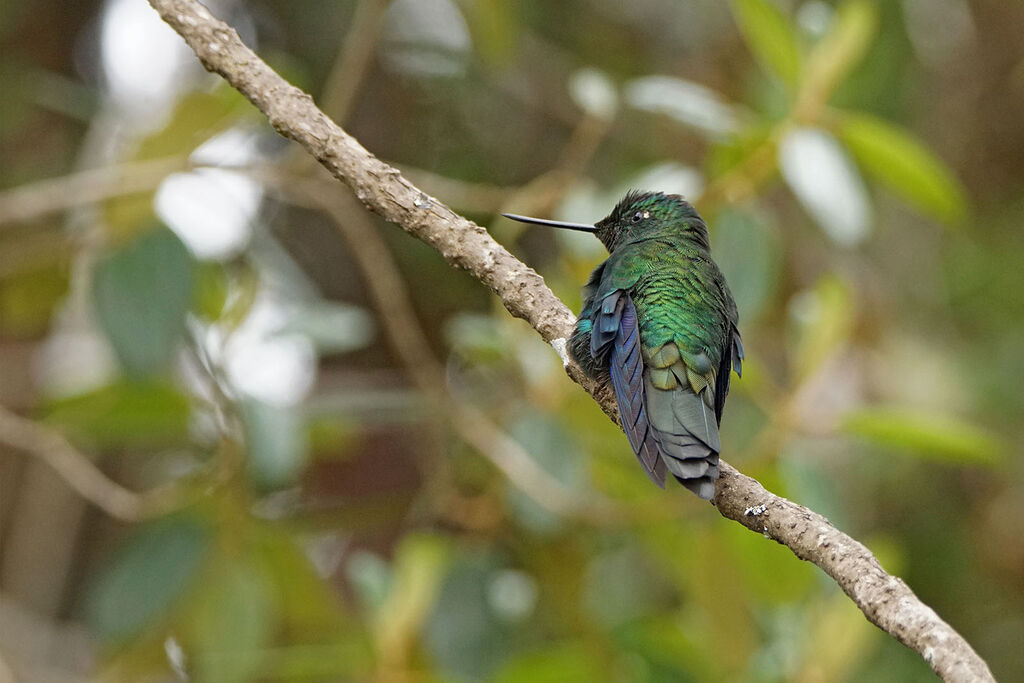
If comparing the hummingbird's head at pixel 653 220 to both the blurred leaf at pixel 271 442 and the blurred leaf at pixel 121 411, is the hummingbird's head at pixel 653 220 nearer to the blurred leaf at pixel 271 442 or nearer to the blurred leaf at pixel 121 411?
the blurred leaf at pixel 271 442

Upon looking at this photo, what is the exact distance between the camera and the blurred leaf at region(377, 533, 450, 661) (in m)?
3.20

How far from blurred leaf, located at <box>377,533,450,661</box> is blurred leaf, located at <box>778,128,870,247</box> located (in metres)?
1.40

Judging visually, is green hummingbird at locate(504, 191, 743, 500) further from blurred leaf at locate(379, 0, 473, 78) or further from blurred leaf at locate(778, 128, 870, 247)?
blurred leaf at locate(379, 0, 473, 78)

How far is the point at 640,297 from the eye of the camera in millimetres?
2385

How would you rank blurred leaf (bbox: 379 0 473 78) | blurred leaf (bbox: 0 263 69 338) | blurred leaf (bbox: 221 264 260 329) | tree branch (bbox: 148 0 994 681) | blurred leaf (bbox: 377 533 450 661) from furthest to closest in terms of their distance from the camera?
blurred leaf (bbox: 379 0 473 78) < blurred leaf (bbox: 0 263 69 338) < blurred leaf (bbox: 221 264 260 329) < blurred leaf (bbox: 377 533 450 661) < tree branch (bbox: 148 0 994 681)

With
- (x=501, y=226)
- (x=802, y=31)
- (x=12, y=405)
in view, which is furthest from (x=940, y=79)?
(x=12, y=405)

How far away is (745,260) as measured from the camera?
310 cm

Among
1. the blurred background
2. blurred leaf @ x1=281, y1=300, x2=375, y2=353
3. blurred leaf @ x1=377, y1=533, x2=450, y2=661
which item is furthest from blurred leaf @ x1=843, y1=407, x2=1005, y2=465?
blurred leaf @ x1=281, y1=300, x2=375, y2=353

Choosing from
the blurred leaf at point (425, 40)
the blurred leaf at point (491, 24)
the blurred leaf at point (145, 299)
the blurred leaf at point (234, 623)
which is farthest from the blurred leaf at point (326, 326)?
the blurred leaf at point (425, 40)

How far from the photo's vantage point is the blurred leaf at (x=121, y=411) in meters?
3.33

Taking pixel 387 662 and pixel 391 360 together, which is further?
pixel 391 360

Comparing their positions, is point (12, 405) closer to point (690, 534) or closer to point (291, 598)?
point (291, 598)

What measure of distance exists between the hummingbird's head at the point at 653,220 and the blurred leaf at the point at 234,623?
4.93 ft

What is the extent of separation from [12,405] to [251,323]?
1.50 meters
